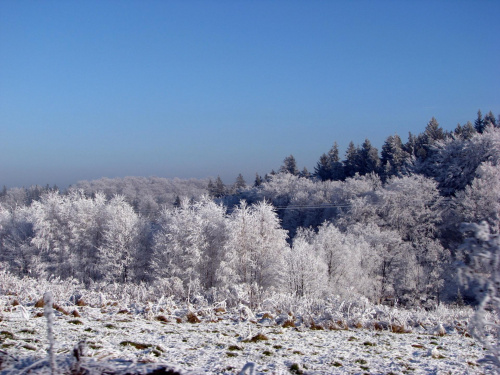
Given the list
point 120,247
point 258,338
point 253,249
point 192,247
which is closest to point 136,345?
point 258,338

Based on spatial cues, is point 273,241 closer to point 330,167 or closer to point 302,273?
point 302,273

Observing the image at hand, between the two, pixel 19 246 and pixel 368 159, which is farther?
pixel 368 159

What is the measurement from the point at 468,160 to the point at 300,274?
33.6m

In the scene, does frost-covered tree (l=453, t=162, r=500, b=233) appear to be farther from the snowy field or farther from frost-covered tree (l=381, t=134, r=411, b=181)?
the snowy field


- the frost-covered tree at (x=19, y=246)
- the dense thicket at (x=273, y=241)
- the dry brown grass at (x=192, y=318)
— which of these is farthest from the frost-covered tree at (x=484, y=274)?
the frost-covered tree at (x=19, y=246)

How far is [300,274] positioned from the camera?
2600cm

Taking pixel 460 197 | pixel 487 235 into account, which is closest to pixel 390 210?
pixel 460 197

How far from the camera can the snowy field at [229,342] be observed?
5.71 meters

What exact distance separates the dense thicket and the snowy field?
12.6ft

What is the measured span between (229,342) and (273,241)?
68.2 feet

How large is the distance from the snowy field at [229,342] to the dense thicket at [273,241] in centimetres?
384

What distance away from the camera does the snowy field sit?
5711mm

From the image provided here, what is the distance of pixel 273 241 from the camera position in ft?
91.5

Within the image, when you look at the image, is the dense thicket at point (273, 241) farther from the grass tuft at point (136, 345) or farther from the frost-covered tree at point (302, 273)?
the grass tuft at point (136, 345)
